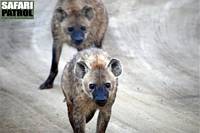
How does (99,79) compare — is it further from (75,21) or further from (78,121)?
(75,21)

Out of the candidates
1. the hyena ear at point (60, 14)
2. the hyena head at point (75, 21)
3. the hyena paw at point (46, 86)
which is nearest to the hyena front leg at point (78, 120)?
the hyena paw at point (46, 86)

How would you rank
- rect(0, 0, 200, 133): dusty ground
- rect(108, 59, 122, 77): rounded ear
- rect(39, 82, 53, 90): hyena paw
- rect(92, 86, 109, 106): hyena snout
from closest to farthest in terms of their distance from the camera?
rect(92, 86, 109, 106): hyena snout
rect(108, 59, 122, 77): rounded ear
rect(0, 0, 200, 133): dusty ground
rect(39, 82, 53, 90): hyena paw

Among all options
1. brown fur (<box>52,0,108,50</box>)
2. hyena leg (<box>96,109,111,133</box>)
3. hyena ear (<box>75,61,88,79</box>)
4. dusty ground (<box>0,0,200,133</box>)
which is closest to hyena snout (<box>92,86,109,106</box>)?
hyena ear (<box>75,61,88,79</box>)

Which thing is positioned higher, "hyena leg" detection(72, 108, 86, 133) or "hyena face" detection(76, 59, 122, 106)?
"hyena face" detection(76, 59, 122, 106)

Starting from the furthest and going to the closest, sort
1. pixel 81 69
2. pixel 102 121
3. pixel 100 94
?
pixel 102 121 → pixel 81 69 → pixel 100 94

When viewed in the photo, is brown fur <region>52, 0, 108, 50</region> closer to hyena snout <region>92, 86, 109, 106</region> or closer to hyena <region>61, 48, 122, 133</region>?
hyena <region>61, 48, 122, 133</region>

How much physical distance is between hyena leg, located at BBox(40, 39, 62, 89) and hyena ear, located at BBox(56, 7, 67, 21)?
200mm

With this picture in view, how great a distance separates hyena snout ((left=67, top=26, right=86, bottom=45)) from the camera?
16.4 feet

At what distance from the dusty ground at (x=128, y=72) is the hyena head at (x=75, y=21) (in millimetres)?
91

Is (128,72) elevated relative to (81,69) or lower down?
lower down

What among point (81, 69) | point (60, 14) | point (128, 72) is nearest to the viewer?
point (81, 69)

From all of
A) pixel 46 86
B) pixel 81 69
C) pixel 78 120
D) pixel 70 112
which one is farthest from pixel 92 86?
pixel 46 86

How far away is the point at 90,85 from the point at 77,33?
103 cm

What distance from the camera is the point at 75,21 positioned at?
5.03 m
